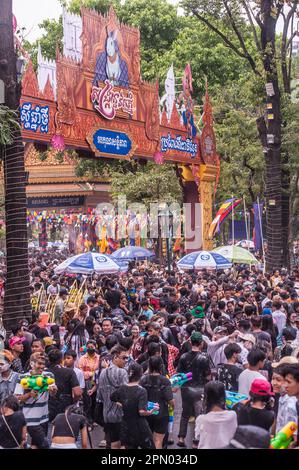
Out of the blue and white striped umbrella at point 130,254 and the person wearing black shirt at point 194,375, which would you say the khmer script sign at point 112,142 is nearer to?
the blue and white striped umbrella at point 130,254

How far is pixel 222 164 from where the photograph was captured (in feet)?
119

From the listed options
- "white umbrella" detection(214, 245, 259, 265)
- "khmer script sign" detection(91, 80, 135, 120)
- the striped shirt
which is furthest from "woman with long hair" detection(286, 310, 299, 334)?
"khmer script sign" detection(91, 80, 135, 120)

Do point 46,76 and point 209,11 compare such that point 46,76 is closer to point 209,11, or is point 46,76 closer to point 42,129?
point 42,129

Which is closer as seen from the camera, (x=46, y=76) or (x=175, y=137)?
(x=46, y=76)

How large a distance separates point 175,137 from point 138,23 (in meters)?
17.7

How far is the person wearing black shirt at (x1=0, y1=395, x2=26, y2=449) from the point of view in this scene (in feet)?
23.3

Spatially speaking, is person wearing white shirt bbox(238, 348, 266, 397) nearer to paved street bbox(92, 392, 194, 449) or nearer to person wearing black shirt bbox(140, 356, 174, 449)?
person wearing black shirt bbox(140, 356, 174, 449)

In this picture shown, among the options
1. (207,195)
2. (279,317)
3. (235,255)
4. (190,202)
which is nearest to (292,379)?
(279,317)

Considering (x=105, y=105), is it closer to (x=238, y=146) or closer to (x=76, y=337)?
(x=238, y=146)

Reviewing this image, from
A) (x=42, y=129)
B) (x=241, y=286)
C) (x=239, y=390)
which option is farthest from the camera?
(x=42, y=129)

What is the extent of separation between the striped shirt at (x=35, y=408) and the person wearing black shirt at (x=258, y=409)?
2.44 metres

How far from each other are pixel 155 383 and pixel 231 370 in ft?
3.13

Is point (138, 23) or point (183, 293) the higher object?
point (138, 23)
